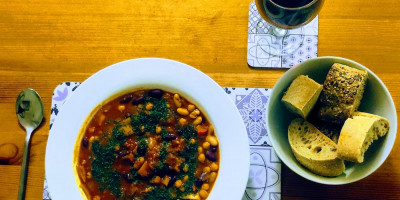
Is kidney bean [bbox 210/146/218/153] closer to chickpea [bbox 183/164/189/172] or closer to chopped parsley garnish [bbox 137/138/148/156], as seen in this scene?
chickpea [bbox 183/164/189/172]

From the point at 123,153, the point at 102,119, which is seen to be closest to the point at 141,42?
the point at 102,119

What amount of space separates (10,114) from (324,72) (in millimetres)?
1280

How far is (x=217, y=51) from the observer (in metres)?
1.85

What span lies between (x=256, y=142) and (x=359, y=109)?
1.34 ft

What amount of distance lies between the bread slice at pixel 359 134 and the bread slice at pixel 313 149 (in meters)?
0.05

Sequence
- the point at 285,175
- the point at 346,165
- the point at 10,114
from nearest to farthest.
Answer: the point at 346,165 → the point at 285,175 → the point at 10,114

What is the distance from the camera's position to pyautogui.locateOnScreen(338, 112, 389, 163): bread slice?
148cm

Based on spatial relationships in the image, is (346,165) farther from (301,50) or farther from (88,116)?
(88,116)

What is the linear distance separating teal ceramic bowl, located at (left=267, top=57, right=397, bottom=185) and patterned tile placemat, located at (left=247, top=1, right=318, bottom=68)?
17 centimetres

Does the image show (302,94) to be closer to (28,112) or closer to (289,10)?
(289,10)

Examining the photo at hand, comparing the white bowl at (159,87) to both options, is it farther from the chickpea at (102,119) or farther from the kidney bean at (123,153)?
the kidney bean at (123,153)

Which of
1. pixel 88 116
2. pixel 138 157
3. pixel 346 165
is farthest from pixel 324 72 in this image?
pixel 88 116

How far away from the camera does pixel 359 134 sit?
58.6 inches

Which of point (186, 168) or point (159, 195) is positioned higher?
point (186, 168)
